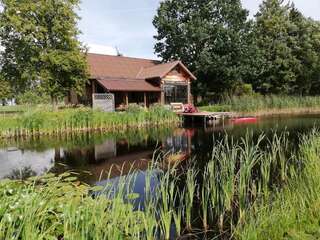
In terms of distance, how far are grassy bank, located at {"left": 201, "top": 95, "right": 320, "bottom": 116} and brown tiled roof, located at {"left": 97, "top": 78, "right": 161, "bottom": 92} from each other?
5.23 metres

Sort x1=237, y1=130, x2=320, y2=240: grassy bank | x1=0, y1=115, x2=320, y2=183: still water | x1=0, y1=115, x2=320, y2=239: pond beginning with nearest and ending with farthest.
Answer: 1. x1=237, y1=130, x2=320, y2=240: grassy bank
2. x1=0, y1=115, x2=320, y2=239: pond
3. x1=0, y1=115, x2=320, y2=183: still water

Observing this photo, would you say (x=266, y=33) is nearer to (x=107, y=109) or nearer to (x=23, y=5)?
(x=107, y=109)

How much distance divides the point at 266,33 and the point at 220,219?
35.0 metres

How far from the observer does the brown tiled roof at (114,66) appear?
25703 millimetres

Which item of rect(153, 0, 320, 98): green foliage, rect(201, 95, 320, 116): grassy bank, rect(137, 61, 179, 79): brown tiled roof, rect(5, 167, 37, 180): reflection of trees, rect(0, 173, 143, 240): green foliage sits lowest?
rect(5, 167, 37, 180): reflection of trees

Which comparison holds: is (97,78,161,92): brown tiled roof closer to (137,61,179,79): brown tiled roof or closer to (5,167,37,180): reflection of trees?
(137,61,179,79): brown tiled roof

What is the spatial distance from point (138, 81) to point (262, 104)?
1159cm

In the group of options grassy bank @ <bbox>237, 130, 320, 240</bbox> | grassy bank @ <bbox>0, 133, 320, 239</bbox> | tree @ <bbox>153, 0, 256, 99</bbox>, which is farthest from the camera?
tree @ <bbox>153, 0, 256, 99</bbox>

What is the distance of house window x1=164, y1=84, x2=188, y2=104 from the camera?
1045 inches

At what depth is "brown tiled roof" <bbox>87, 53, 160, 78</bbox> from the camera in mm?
25703

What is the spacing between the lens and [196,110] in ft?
82.0

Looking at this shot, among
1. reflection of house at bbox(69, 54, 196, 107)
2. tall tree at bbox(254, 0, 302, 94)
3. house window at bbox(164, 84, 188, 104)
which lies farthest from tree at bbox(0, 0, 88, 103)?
tall tree at bbox(254, 0, 302, 94)

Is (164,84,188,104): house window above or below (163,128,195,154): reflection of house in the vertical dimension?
above

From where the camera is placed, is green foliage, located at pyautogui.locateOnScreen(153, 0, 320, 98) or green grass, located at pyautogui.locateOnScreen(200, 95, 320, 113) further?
green foliage, located at pyautogui.locateOnScreen(153, 0, 320, 98)
